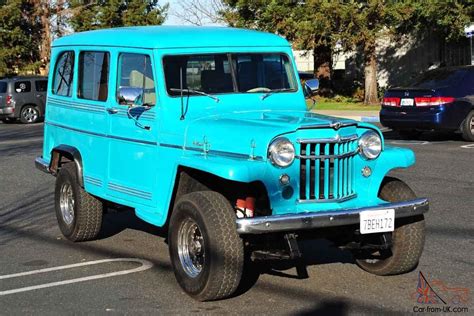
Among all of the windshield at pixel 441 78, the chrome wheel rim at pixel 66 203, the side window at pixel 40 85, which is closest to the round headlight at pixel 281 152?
the chrome wheel rim at pixel 66 203

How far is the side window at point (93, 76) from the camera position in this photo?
6.98 m

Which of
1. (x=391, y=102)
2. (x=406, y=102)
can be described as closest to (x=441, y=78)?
(x=406, y=102)

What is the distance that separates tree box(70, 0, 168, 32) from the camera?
37688mm

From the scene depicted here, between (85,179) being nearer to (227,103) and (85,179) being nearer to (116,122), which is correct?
(116,122)

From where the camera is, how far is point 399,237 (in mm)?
5871

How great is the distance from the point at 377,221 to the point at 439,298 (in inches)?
30.4

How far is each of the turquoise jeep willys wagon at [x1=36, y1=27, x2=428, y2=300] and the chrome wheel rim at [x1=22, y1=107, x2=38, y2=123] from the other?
61.8 feet

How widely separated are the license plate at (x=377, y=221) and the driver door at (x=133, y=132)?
71.0 inches

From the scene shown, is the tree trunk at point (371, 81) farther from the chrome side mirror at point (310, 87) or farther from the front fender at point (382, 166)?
the front fender at point (382, 166)

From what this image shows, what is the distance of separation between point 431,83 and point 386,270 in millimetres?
10318

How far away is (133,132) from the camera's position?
6418 mm

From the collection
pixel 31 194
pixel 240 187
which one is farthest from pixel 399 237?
pixel 31 194

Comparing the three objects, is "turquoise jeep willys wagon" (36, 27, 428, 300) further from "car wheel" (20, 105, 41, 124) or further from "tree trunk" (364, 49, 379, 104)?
"tree trunk" (364, 49, 379, 104)

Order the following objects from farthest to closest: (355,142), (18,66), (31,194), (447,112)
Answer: (18,66) < (447,112) < (31,194) < (355,142)
